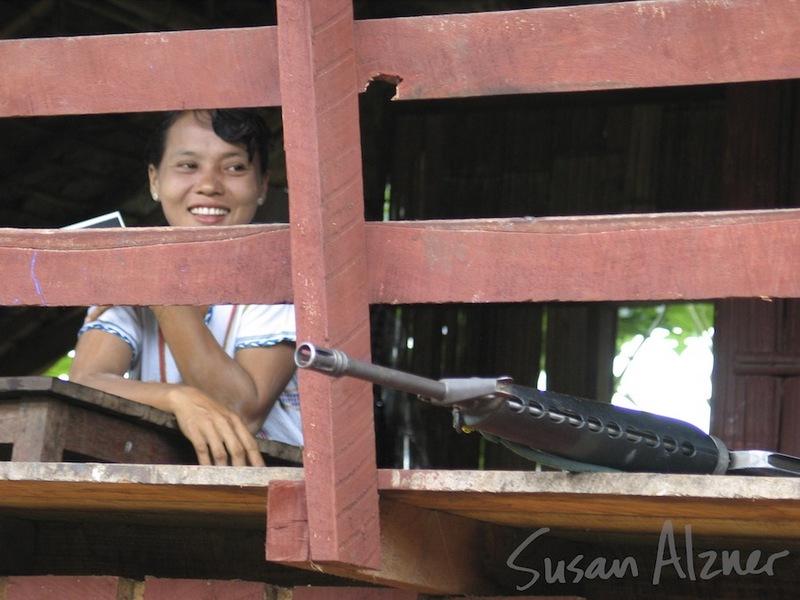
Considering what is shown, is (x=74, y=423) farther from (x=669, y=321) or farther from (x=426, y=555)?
(x=669, y=321)

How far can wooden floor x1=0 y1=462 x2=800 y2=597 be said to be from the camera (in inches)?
80.7

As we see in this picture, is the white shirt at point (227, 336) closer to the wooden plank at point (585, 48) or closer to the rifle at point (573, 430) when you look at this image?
the wooden plank at point (585, 48)

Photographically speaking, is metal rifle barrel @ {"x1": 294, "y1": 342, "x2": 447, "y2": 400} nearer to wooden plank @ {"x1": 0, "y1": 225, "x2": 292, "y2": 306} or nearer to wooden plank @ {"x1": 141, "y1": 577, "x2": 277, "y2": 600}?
wooden plank @ {"x1": 0, "y1": 225, "x2": 292, "y2": 306}

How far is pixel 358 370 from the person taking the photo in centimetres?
172

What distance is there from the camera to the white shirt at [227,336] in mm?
3281

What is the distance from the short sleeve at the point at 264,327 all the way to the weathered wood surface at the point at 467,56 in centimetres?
87

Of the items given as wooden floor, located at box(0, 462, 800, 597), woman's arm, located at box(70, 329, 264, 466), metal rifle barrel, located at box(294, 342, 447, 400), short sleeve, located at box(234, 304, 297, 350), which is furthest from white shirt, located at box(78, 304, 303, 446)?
metal rifle barrel, located at box(294, 342, 447, 400)

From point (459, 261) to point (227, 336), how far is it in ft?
3.99

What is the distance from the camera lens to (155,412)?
274 cm

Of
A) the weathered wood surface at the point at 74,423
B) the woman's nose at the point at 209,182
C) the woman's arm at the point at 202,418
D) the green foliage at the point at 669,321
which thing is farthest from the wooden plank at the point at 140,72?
the green foliage at the point at 669,321

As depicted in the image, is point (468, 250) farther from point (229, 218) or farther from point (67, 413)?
point (229, 218)

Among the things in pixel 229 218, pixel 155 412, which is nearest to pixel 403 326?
pixel 229 218

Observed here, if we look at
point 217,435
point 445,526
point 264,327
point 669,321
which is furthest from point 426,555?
point 669,321

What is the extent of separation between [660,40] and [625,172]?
3863mm
